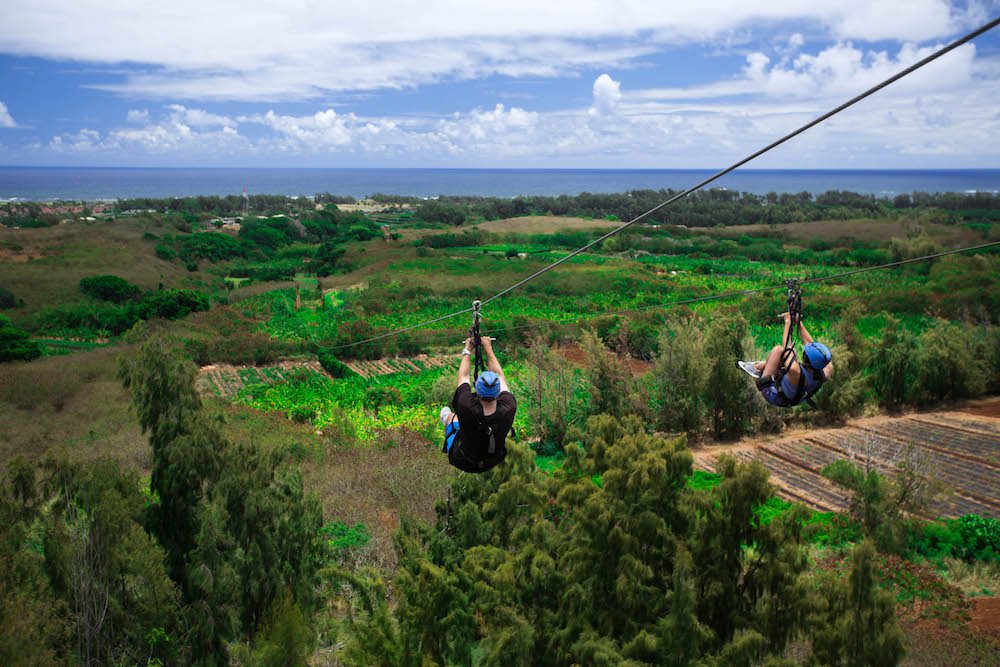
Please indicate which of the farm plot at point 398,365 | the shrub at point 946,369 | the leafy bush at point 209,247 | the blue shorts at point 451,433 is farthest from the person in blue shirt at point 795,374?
the leafy bush at point 209,247

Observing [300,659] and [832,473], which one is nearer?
[300,659]

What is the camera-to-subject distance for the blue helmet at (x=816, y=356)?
5570 millimetres

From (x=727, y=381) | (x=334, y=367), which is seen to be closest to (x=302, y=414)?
(x=334, y=367)

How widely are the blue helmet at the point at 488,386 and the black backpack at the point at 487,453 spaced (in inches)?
8.1

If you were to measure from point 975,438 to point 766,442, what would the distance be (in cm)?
582

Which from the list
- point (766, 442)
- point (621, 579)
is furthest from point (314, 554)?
point (766, 442)

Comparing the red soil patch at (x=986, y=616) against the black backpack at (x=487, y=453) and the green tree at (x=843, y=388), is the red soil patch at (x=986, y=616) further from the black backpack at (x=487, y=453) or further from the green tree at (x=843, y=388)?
the green tree at (x=843, y=388)

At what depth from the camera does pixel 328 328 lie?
3775cm

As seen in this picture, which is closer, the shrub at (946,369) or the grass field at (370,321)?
the grass field at (370,321)

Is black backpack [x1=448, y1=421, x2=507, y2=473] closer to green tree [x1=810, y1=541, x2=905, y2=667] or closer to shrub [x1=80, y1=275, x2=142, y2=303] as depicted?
green tree [x1=810, y1=541, x2=905, y2=667]

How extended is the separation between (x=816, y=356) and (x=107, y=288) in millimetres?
42983

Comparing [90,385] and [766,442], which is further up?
[90,385]

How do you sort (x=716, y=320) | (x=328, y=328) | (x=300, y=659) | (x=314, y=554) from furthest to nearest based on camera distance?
1. (x=328, y=328)
2. (x=716, y=320)
3. (x=314, y=554)
4. (x=300, y=659)

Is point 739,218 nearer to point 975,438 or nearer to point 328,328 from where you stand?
point 328,328
